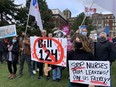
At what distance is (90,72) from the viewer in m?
5.11

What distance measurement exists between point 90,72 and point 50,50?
1.72 meters

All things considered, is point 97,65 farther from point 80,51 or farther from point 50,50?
point 50,50

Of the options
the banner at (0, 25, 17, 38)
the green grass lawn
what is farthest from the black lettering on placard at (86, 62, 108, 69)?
the banner at (0, 25, 17, 38)

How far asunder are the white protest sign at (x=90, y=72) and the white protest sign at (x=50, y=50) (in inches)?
34.0

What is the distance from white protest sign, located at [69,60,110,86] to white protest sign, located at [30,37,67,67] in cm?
A: 86

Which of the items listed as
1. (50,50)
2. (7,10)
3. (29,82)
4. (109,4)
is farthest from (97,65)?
(7,10)

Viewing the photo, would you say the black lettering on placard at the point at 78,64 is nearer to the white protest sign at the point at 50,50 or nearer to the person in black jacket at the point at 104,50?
the white protest sign at the point at 50,50

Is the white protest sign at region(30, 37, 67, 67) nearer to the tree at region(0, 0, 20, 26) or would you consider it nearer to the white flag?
the white flag

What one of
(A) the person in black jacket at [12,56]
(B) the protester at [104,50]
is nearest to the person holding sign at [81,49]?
(B) the protester at [104,50]

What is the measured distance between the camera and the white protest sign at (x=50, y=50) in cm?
631

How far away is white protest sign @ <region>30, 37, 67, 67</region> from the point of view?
631 cm

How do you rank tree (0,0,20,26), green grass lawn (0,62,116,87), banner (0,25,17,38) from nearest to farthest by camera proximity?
green grass lawn (0,62,116,87) < banner (0,25,17,38) < tree (0,0,20,26)

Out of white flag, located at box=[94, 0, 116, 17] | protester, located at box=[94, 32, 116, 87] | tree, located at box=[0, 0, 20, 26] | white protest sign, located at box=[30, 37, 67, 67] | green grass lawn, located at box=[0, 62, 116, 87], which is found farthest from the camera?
tree, located at box=[0, 0, 20, 26]

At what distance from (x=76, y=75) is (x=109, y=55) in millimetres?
2091
